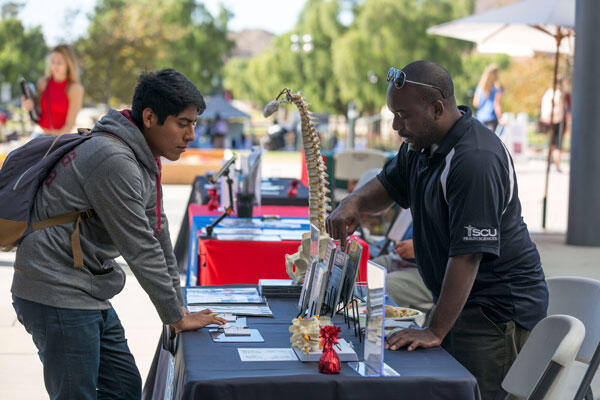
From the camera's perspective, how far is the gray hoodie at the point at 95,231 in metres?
2.73

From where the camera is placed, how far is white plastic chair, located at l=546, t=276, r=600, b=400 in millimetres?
3297

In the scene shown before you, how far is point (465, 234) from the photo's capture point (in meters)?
2.81

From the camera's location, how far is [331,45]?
1644 inches

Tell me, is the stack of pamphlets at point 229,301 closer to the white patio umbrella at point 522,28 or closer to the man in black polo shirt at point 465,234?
the man in black polo shirt at point 465,234

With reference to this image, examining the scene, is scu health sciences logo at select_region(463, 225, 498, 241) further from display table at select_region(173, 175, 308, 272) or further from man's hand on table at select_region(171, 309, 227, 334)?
display table at select_region(173, 175, 308, 272)

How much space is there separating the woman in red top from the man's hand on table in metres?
6.88

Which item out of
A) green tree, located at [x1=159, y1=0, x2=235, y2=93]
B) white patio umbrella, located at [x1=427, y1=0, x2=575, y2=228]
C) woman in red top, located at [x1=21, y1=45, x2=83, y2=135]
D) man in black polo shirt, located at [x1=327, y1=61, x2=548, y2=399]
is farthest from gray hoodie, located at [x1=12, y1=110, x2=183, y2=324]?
green tree, located at [x1=159, y1=0, x2=235, y2=93]

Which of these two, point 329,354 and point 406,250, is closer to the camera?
point 329,354

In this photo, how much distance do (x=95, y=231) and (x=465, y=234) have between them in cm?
122

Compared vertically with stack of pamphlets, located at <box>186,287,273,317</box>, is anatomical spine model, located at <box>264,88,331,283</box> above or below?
above

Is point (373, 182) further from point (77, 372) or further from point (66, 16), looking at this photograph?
point (66, 16)

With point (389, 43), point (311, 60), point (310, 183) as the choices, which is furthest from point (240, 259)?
point (311, 60)

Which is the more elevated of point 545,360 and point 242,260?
point 545,360

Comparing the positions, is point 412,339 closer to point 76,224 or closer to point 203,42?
point 76,224
